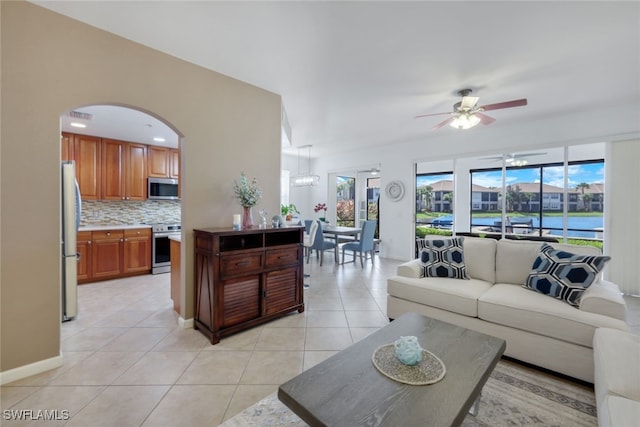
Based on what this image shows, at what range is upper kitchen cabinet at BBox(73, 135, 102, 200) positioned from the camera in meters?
4.36

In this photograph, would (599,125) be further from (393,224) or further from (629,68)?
(393,224)

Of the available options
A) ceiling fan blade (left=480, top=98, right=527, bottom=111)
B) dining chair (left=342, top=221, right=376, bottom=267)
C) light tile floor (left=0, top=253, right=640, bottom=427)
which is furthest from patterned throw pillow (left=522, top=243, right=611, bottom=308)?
dining chair (left=342, top=221, right=376, bottom=267)

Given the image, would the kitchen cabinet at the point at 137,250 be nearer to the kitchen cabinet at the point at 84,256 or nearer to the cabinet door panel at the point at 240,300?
the kitchen cabinet at the point at 84,256

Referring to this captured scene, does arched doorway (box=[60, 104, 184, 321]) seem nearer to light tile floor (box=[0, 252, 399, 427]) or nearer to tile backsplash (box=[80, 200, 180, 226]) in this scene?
tile backsplash (box=[80, 200, 180, 226])

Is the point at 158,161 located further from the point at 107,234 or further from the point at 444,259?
the point at 444,259

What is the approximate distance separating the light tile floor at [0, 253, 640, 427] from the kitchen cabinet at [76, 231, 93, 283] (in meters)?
0.81

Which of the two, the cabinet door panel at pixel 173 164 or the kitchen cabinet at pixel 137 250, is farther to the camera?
the cabinet door panel at pixel 173 164

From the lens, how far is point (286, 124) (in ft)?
14.4

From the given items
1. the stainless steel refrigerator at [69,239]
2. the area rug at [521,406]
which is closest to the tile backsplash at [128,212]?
the stainless steel refrigerator at [69,239]

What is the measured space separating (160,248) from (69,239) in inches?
86.2

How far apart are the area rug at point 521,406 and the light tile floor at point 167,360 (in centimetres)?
15

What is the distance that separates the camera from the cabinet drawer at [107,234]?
4252mm

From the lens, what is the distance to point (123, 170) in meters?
4.79

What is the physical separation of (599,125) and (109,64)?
20.7ft
